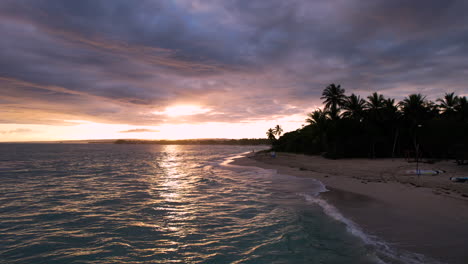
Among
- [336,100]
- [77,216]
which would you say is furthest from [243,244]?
[336,100]

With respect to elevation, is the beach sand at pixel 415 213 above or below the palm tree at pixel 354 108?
below

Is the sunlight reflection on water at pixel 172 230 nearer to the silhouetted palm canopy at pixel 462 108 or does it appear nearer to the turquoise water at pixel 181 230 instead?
the turquoise water at pixel 181 230

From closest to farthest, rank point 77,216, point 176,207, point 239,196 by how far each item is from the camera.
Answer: point 77,216 < point 176,207 < point 239,196

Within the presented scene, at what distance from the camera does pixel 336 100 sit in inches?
2040

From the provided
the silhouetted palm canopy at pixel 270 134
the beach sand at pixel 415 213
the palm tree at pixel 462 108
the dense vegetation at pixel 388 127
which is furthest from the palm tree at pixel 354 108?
the silhouetted palm canopy at pixel 270 134

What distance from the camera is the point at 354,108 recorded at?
137 ft

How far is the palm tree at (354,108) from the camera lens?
41.1 m

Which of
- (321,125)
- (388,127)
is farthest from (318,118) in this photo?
(388,127)

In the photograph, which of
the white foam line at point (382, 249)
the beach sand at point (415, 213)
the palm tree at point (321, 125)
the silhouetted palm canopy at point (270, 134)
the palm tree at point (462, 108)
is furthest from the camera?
the silhouetted palm canopy at point (270, 134)

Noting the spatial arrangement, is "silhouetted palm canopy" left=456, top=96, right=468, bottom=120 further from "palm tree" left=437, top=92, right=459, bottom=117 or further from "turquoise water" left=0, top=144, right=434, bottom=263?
"turquoise water" left=0, top=144, right=434, bottom=263

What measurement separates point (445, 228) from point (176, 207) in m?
10.7

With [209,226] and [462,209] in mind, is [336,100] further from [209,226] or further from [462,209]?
[209,226]

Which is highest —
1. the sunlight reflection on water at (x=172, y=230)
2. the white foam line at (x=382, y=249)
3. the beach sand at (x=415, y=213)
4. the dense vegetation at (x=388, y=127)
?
the dense vegetation at (x=388, y=127)

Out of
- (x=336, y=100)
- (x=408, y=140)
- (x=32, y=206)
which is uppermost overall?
(x=336, y=100)
